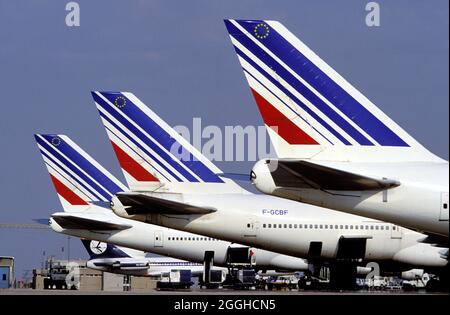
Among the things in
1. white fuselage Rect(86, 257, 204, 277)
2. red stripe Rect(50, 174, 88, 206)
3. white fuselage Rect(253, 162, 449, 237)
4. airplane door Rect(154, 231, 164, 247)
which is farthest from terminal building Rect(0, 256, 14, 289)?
white fuselage Rect(253, 162, 449, 237)

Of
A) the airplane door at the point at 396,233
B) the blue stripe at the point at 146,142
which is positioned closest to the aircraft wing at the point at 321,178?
the airplane door at the point at 396,233

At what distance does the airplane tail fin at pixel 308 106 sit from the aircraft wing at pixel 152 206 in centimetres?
1548

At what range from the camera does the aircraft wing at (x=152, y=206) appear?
40.6m

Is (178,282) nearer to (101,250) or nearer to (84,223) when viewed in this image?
(84,223)

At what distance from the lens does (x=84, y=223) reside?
2096 inches

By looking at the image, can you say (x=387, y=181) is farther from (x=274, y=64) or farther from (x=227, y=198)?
(x=227, y=198)

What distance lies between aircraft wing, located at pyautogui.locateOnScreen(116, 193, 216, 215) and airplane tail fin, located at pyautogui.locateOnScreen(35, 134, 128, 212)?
16.5 metres

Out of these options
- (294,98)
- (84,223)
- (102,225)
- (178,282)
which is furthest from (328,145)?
(84,223)

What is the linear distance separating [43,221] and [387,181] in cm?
4064

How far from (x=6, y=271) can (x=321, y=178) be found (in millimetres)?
53250

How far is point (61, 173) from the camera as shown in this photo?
58250 mm

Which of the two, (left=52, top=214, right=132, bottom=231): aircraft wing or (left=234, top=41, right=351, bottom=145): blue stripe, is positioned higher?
(left=234, top=41, right=351, bottom=145): blue stripe

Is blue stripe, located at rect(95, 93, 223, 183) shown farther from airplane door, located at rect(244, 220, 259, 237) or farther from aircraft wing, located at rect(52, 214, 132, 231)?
aircraft wing, located at rect(52, 214, 132, 231)

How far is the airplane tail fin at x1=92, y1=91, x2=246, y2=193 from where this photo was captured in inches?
1809
